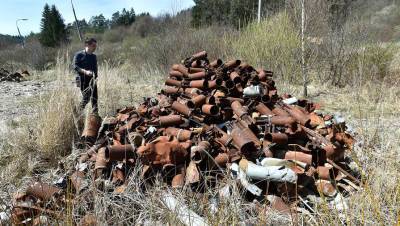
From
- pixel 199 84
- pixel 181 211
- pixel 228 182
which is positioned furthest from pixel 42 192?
pixel 199 84

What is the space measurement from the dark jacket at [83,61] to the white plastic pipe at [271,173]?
13.2 ft

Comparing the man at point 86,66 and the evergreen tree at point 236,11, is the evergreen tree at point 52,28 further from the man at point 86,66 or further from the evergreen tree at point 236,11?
Result: the man at point 86,66

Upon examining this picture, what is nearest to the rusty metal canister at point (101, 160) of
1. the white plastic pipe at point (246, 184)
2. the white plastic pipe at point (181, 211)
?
the white plastic pipe at point (181, 211)

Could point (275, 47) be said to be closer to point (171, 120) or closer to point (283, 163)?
point (171, 120)

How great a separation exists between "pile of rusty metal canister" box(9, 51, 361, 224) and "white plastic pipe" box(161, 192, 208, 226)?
16 cm

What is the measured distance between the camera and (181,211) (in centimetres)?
246

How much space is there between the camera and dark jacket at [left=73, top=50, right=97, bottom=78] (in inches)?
231

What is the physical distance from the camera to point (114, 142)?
11.5 feet

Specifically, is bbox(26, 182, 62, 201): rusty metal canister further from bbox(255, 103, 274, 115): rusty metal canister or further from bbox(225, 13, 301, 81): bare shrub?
bbox(225, 13, 301, 81): bare shrub

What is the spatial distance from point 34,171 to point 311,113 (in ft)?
10.2

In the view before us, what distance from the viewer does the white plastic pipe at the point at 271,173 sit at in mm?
2655

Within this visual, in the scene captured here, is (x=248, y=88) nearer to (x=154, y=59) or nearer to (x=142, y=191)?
(x=142, y=191)

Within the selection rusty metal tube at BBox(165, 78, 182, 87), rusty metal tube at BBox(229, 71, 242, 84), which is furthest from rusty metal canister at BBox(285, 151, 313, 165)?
rusty metal tube at BBox(165, 78, 182, 87)

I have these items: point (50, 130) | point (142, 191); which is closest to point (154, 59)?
point (50, 130)
